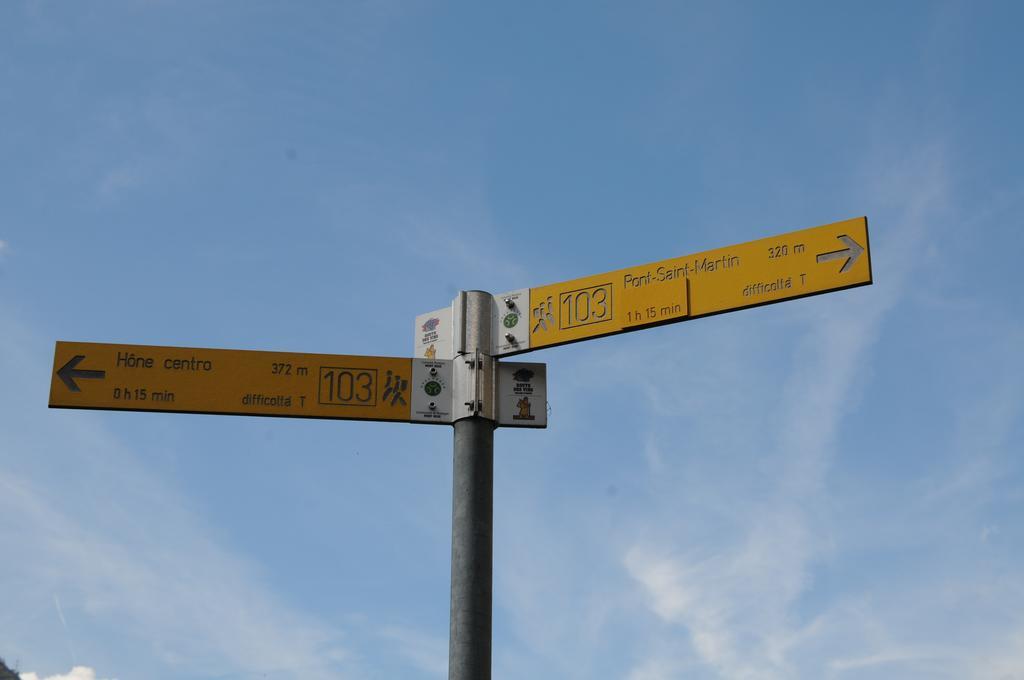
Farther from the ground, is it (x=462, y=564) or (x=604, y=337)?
(x=604, y=337)

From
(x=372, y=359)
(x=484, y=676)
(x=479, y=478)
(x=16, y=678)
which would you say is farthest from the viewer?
(x=16, y=678)

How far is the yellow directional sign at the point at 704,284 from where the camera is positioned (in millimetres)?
8867

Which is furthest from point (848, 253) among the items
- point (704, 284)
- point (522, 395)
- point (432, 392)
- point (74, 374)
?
point (74, 374)

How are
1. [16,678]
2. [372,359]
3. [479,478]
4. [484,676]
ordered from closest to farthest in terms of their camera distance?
1. [484,676]
2. [479,478]
3. [372,359]
4. [16,678]

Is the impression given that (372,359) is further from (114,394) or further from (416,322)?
(114,394)

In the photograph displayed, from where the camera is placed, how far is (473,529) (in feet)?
30.3

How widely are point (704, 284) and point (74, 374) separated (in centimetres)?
503

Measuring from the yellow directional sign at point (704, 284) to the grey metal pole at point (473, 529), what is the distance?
50 centimetres

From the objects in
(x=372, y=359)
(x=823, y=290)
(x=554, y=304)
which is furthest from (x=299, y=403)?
(x=823, y=290)

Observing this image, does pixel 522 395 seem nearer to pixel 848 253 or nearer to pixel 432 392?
pixel 432 392

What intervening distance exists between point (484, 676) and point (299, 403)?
104 inches

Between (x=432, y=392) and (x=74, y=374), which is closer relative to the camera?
(x=74, y=374)

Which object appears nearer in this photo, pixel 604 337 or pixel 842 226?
pixel 842 226

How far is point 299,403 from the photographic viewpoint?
32.1ft
